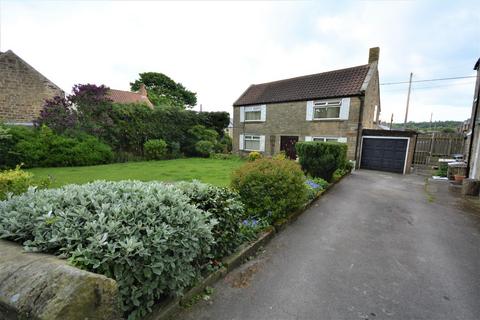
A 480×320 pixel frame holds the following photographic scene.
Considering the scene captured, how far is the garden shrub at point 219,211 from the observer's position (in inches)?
110

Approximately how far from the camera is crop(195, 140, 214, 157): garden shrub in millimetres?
15453

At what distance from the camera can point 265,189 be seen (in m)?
4.09

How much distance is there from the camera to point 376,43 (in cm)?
1184

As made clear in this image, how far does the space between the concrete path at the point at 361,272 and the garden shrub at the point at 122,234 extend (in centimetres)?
61

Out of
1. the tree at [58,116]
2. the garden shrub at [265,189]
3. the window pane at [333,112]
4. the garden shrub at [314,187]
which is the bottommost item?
the garden shrub at [314,187]

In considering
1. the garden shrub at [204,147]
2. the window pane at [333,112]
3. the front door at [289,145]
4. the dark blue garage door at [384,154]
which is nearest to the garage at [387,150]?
the dark blue garage door at [384,154]

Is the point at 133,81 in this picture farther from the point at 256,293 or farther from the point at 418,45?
the point at 256,293

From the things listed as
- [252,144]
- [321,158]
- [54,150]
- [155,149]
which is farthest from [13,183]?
[252,144]

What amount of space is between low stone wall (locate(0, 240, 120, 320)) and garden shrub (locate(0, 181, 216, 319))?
0.17 meters

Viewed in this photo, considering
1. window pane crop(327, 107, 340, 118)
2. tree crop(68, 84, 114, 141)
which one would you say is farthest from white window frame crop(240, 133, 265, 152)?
tree crop(68, 84, 114, 141)

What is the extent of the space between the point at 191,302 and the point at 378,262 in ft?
9.12

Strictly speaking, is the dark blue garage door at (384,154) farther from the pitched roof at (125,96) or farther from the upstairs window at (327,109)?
the pitched roof at (125,96)

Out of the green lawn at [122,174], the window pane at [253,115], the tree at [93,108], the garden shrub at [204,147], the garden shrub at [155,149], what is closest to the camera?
A: the green lawn at [122,174]

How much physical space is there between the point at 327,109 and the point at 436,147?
8.21m
